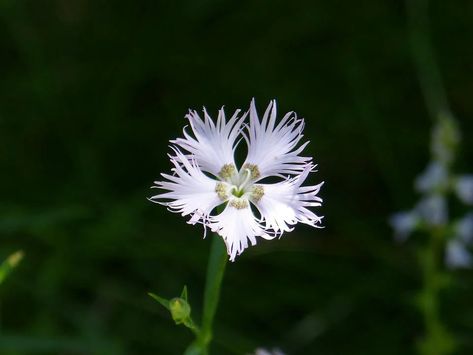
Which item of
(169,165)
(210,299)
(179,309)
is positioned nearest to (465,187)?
(169,165)

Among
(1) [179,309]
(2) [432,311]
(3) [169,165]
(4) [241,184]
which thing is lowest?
(1) [179,309]

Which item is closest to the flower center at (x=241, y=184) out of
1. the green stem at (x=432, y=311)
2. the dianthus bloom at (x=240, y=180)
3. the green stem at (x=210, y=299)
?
the dianthus bloom at (x=240, y=180)

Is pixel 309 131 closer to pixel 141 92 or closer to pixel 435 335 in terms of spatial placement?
pixel 141 92

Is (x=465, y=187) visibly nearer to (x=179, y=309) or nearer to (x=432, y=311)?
(x=432, y=311)

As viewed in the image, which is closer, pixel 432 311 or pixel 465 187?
pixel 432 311

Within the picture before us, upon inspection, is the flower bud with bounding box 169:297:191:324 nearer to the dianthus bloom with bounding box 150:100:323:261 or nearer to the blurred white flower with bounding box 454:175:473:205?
the dianthus bloom with bounding box 150:100:323:261

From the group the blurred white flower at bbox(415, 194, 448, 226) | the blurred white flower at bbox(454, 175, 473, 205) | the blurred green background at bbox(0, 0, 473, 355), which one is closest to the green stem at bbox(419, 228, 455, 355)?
the blurred white flower at bbox(415, 194, 448, 226)

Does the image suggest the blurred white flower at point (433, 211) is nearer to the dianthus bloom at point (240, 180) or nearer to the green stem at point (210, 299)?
Result: the dianthus bloom at point (240, 180)
